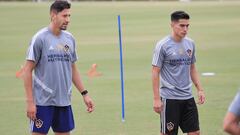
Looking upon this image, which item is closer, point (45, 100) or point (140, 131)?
point (45, 100)

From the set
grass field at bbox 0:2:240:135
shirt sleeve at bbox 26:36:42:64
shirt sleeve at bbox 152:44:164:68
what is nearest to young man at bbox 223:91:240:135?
shirt sleeve at bbox 26:36:42:64

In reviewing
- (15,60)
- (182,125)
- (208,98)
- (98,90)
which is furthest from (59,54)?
(15,60)

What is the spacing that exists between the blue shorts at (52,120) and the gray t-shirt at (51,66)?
7 cm

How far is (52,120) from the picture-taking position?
28.0ft

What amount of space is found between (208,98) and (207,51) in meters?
10.3

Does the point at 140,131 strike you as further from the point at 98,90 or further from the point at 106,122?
the point at 98,90

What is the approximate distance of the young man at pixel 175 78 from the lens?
9180 millimetres

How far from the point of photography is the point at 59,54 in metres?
8.41

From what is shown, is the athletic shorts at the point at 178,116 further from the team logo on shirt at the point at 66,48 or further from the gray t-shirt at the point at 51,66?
the team logo on shirt at the point at 66,48

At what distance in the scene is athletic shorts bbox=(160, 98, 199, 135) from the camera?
364 inches

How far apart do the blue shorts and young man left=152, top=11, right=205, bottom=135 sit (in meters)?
1.26

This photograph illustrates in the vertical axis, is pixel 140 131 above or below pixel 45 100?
below

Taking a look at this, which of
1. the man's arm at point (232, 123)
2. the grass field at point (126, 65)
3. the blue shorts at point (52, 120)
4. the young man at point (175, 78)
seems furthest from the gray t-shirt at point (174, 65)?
the man's arm at point (232, 123)

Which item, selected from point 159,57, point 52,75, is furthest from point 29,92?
point 159,57
